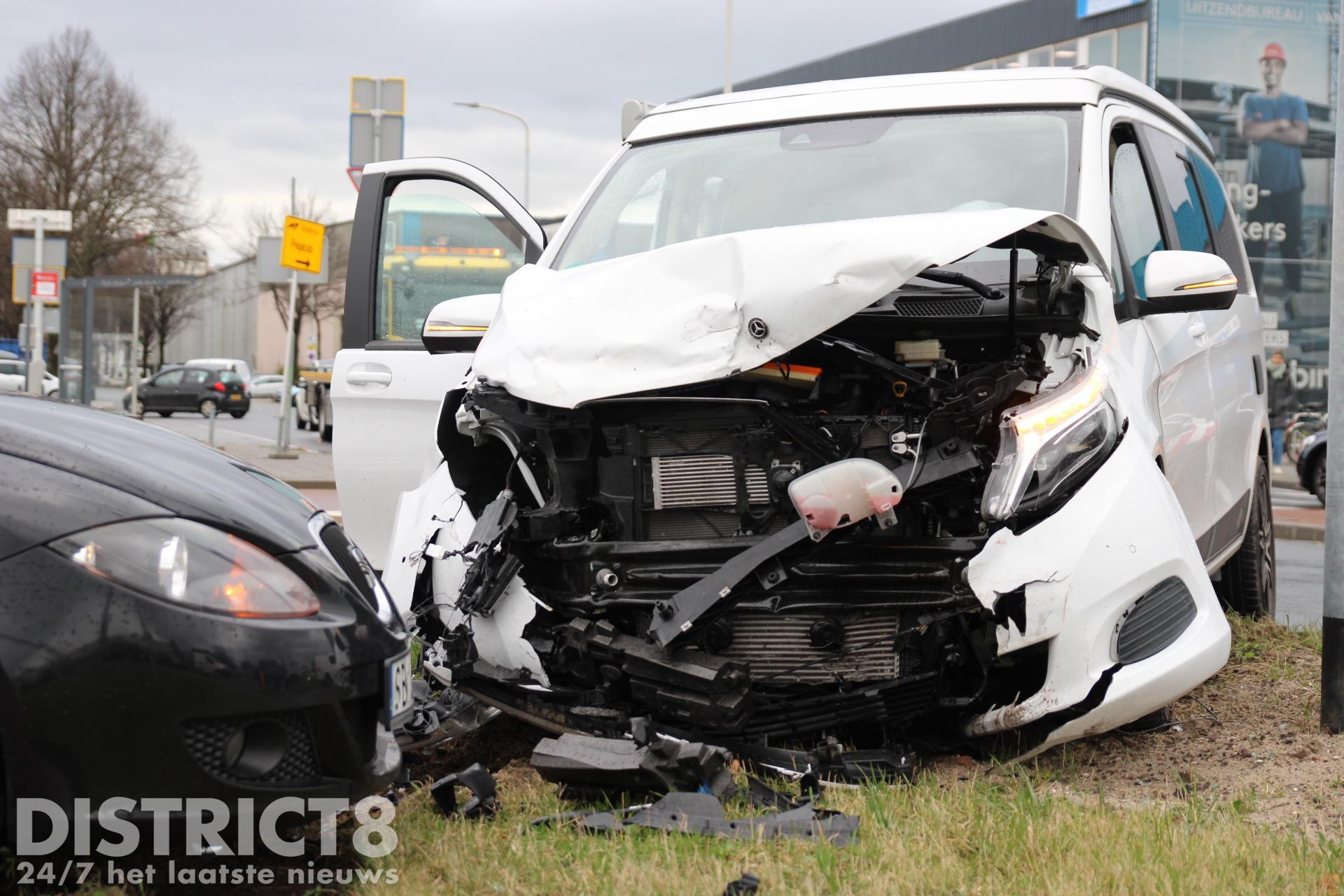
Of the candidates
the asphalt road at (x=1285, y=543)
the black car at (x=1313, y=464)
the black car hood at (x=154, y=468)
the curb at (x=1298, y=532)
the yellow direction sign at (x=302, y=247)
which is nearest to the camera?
the black car hood at (x=154, y=468)

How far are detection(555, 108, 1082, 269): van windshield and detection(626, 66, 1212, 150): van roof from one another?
1.9 inches

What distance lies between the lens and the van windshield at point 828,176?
464 cm

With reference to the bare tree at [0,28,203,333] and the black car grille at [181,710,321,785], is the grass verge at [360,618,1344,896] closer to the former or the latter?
the black car grille at [181,710,321,785]

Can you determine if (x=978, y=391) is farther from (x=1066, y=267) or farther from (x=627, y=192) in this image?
(x=627, y=192)

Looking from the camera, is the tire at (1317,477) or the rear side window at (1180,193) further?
the tire at (1317,477)

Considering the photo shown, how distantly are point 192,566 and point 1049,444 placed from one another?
6.79 feet

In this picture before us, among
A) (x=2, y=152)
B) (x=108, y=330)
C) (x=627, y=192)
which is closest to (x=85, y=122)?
(x=2, y=152)

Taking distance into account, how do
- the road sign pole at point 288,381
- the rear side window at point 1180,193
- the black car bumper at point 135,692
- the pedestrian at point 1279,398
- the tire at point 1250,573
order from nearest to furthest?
the black car bumper at point 135,692 → the rear side window at point 1180,193 → the tire at point 1250,573 → the road sign pole at point 288,381 → the pedestrian at point 1279,398

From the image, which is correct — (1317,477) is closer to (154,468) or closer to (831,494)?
(831,494)

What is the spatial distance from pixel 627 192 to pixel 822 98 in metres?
0.78

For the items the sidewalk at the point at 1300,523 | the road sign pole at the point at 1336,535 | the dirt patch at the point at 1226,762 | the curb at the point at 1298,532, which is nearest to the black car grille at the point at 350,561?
the dirt patch at the point at 1226,762

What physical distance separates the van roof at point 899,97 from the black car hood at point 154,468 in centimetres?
A: 267

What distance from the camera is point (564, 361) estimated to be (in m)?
3.86

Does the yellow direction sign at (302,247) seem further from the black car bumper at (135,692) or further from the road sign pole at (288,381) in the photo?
the black car bumper at (135,692)
